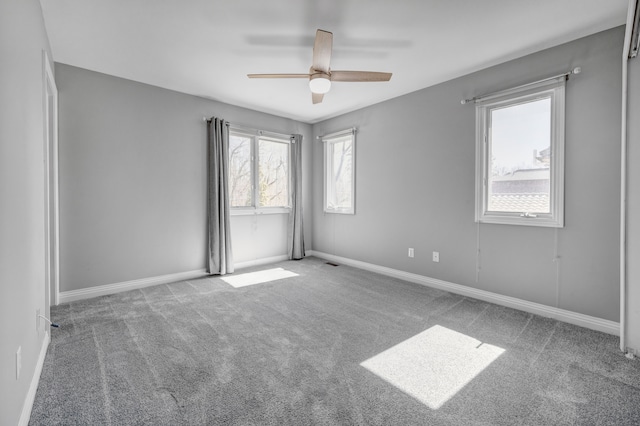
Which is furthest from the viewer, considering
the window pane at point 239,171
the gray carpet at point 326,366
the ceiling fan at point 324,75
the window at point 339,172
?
the window at point 339,172

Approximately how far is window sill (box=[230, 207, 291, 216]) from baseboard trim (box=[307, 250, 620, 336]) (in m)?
1.68

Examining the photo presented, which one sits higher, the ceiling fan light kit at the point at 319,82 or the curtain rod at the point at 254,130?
the curtain rod at the point at 254,130

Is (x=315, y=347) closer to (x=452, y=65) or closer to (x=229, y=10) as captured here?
(x=229, y=10)

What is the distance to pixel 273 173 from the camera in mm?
5102

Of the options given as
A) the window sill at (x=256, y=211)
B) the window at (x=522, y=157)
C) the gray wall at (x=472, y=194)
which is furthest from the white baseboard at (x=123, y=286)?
the window at (x=522, y=157)

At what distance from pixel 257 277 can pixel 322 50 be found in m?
3.00

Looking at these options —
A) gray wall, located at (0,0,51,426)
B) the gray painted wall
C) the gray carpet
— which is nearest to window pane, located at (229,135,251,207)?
the gray carpet

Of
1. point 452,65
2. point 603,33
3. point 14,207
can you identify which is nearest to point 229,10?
point 14,207

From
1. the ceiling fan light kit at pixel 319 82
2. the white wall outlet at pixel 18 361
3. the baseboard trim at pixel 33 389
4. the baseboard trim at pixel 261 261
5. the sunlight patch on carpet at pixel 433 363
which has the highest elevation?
the ceiling fan light kit at pixel 319 82

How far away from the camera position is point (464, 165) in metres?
3.39

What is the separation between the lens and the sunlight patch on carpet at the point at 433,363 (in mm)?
1740

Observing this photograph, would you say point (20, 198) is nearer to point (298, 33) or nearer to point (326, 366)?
point (326, 366)

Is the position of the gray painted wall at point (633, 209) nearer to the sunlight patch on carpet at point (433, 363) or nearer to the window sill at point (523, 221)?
the window sill at point (523, 221)

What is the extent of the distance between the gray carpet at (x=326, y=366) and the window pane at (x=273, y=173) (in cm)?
225
